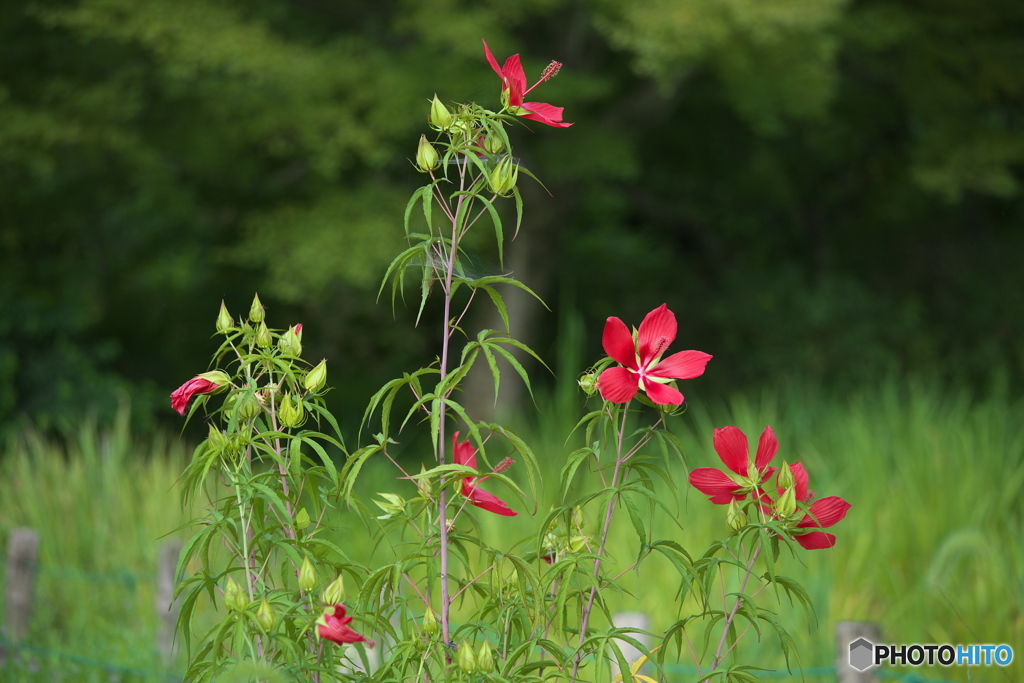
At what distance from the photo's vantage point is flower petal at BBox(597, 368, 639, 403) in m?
0.96

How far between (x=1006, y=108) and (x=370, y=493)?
617cm

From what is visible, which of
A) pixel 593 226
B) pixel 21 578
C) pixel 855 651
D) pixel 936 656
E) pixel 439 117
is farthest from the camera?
pixel 593 226

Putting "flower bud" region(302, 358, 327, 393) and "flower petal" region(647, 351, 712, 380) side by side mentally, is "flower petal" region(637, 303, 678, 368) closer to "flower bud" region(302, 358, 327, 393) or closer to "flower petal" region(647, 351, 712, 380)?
"flower petal" region(647, 351, 712, 380)

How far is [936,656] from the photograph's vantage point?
2.46 m

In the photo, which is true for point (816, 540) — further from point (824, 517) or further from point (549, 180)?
point (549, 180)

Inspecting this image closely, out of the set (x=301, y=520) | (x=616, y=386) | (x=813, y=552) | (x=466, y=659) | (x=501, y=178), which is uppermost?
(x=813, y=552)

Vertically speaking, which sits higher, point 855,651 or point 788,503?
point 855,651

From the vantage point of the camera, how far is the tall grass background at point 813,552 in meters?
2.70

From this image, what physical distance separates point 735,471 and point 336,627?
1.40 ft

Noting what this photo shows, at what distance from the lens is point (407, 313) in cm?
774

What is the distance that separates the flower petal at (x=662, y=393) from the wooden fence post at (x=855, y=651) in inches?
50.7

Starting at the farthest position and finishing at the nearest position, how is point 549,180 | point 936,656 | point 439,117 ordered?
point 549,180
point 936,656
point 439,117

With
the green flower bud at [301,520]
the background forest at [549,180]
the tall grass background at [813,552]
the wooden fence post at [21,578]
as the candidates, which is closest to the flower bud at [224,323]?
the green flower bud at [301,520]

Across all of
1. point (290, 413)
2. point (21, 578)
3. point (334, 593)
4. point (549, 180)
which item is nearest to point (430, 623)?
point (334, 593)
